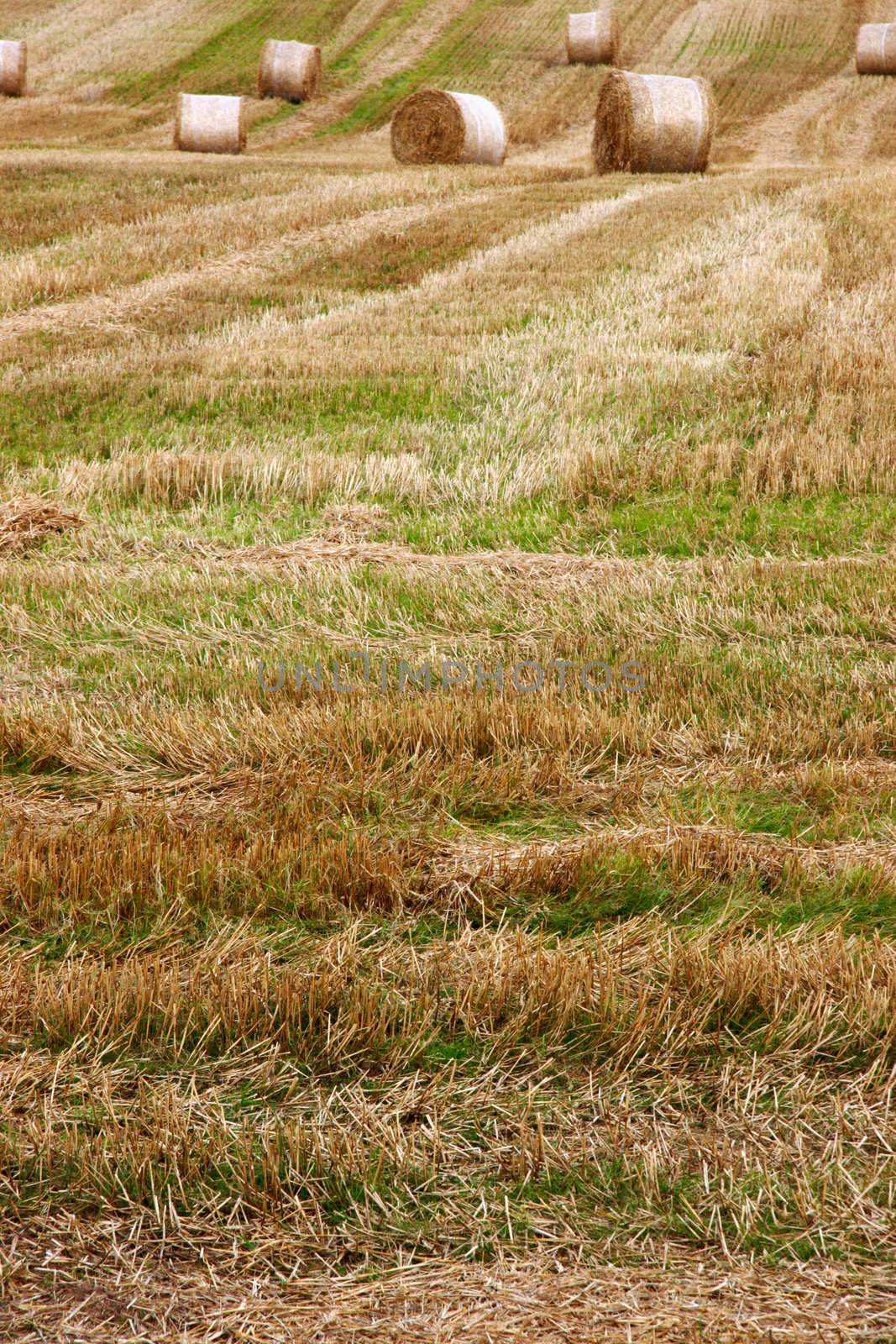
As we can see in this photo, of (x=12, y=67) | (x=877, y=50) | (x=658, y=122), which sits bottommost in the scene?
(x=658, y=122)

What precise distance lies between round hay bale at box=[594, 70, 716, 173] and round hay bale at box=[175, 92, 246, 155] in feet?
30.7

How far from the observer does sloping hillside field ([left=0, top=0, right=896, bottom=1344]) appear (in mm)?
2332

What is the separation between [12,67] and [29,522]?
34363mm

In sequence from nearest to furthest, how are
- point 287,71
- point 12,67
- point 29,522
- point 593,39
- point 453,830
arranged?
point 453,830 < point 29,522 < point 12,67 < point 287,71 < point 593,39

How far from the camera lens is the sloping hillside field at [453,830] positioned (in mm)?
2332

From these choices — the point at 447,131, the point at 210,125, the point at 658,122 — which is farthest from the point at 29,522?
the point at 210,125

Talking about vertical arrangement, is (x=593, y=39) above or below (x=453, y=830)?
above

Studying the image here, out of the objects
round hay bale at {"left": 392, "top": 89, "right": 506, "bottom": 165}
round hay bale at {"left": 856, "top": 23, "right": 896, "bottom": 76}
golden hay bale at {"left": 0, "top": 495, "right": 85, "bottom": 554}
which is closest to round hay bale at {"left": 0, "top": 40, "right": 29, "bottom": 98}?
round hay bale at {"left": 392, "top": 89, "right": 506, "bottom": 165}

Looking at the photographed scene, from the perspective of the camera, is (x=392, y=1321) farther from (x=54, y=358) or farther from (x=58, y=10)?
(x=58, y=10)

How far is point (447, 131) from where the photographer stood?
84.0 feet

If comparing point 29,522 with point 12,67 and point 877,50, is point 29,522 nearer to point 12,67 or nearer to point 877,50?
point 12,67

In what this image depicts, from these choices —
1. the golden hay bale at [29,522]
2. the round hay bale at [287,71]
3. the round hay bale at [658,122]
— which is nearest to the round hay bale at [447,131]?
the round hay bale at [658,122]

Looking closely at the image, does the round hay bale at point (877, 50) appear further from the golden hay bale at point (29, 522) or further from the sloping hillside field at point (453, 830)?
the golden hay bale at point (29, 522)

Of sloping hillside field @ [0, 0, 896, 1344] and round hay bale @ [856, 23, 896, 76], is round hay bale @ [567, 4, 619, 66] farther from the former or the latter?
sloping hillside field @ [0, 0, 896, 1344]
